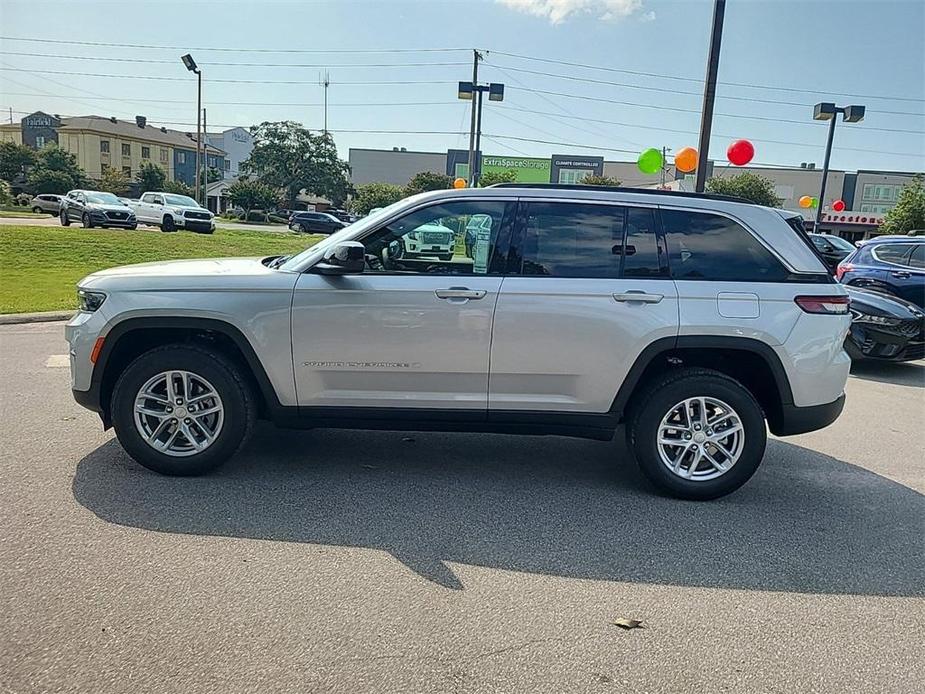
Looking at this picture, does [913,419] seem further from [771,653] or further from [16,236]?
[16,236]

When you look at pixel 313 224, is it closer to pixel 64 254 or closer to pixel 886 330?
pixel 64 254

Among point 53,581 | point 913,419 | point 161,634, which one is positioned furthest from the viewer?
A: point 913,419

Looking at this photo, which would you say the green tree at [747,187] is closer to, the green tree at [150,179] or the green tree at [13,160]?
the green tree at [150,179]

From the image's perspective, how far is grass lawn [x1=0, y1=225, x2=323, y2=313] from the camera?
11.3 metres

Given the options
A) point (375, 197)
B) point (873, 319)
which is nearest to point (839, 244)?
point (873, 319)

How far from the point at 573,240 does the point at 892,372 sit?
7.04 m

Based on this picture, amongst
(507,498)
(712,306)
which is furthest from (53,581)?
(712,306)

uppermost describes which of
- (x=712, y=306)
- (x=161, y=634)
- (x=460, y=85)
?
(x=460, y=85)

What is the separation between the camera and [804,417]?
165 inches

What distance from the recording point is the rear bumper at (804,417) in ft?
13.8

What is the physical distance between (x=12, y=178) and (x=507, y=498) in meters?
74.2

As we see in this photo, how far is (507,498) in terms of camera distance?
416 cm

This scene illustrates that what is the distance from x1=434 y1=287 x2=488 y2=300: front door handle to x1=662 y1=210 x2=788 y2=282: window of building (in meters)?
1.21

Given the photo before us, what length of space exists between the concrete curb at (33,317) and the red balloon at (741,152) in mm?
11715
